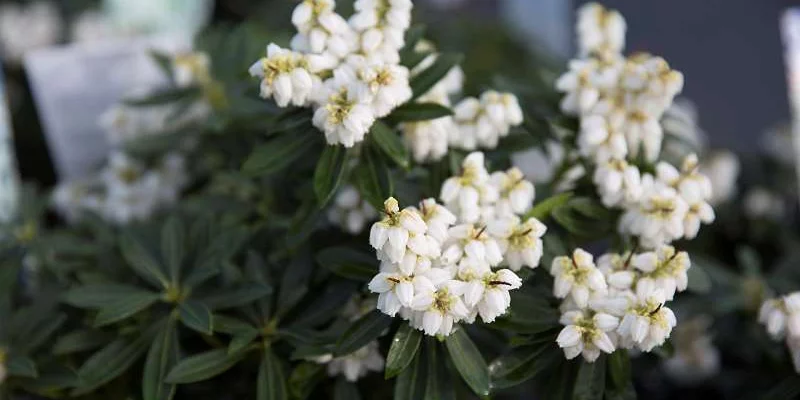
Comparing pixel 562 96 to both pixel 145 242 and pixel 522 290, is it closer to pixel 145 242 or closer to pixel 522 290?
pixel 522 290

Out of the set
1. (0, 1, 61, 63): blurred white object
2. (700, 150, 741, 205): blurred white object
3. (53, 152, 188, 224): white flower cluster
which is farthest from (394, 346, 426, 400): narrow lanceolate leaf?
(0, 1, 61, 63): blurred white object

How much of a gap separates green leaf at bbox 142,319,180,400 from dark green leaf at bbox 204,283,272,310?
5cm

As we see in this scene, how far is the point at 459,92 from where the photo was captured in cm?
135

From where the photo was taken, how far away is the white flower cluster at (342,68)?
3.35 ft

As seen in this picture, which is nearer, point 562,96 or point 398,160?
point 398,160

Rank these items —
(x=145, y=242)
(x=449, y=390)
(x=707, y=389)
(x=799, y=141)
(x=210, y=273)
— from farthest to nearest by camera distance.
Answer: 1. (x=799, y=141)
2. (x=707, y=389)
3. (x=145, y=242)
4. (x=210, y=273)
5. (x=449, y=390)

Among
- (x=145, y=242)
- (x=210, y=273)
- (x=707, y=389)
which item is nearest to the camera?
(x=210, y=273)

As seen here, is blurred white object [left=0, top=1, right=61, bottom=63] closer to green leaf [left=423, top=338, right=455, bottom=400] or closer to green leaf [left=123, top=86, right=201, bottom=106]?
green leaf [left=123, top=86, right=201, bottom=106]

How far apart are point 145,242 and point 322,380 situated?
0.30 m

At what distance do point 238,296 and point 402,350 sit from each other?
244mm

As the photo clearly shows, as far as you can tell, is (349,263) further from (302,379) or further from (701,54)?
(701,54)

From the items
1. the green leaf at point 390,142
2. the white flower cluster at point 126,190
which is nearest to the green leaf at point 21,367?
the white flower cluster at point 126,190

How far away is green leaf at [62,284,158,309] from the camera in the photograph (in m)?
1.13

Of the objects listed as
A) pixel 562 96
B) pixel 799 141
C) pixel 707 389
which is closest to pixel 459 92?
pixel 562 96
